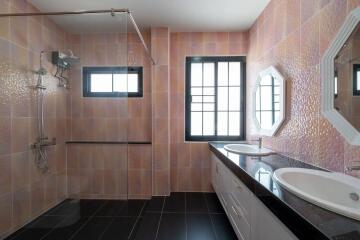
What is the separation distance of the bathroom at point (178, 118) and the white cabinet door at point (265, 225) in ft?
0.04

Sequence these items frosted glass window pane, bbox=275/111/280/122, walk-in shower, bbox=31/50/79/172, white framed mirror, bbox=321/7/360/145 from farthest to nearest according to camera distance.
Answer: walk-in shower, bbox=31/50/79/172 < frosted glass window pane, bbox=275/111/280/122 < white framed mirror, bbox=321/7/360/145

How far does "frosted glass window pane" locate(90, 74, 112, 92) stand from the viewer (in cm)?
252

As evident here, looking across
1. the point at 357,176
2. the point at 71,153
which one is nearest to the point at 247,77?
the point at 357,176

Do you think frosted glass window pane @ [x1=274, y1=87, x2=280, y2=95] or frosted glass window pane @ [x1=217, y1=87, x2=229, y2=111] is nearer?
frosted glass window pane @ [x1=274, y1=87, x2=280, y2=95]

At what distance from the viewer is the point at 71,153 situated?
8.48 ft

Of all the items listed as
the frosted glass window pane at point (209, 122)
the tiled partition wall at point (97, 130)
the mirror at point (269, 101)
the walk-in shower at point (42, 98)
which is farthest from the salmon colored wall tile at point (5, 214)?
the mirror at point (269, 101)

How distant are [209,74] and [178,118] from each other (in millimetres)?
871

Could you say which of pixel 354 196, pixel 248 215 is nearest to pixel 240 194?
pixel 248 215

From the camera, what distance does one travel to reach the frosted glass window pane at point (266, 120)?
2.25 metres

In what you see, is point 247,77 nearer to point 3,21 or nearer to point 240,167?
point 240,167

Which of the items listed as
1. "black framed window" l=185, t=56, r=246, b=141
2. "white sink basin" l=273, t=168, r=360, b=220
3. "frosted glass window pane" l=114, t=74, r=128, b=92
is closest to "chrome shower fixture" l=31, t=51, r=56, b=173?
"frosted glass window pane" l=114, t=74, r=128, b=92

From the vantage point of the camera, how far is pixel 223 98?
318 cm

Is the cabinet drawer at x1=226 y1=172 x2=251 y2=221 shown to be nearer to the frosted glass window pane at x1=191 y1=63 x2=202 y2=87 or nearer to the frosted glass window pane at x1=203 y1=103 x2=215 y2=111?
the frosted glass window pane at x1=203 y1=103 x2=215 y2=111

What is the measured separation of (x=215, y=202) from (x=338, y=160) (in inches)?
73.5
